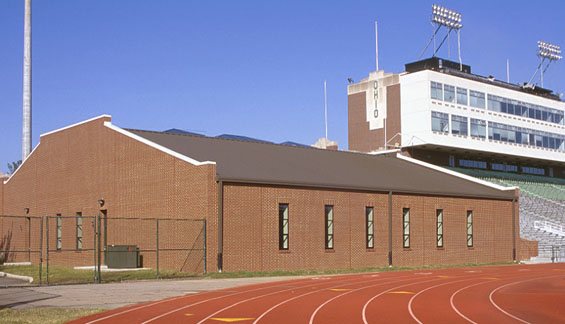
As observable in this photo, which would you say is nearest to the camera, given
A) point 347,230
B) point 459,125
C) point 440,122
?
point 347,230

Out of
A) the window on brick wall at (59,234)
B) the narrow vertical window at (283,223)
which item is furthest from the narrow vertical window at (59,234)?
the narrow vertical window at (283,223)

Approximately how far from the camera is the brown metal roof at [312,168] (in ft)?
124

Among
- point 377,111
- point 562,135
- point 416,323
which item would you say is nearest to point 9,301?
point 416,323

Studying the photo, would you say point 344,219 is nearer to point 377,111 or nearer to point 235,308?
point 235,308

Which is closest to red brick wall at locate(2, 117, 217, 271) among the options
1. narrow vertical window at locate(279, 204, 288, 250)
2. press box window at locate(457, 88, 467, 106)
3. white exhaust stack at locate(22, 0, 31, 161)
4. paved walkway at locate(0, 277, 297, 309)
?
narrow vertical window at locate(279, 204, 288, 250)

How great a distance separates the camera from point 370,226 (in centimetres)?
4156

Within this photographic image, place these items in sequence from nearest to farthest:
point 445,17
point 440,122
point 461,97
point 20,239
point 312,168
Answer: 1. point 312,168
2. point 20,239
3. point 440,122
4. point 461,97
5. point 445,17

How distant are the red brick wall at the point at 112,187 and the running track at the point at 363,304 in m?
7.82

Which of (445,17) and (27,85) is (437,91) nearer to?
(445,17)

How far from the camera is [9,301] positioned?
70.4 feet

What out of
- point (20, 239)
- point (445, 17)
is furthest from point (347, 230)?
point (445, 17)

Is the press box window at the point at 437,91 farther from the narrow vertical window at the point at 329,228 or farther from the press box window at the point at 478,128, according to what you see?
the narrow vertical window at the point at 329,228

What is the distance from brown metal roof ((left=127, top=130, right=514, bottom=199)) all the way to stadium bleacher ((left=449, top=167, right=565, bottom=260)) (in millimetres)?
7705

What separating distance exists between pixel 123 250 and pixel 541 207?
45690 millimetres
